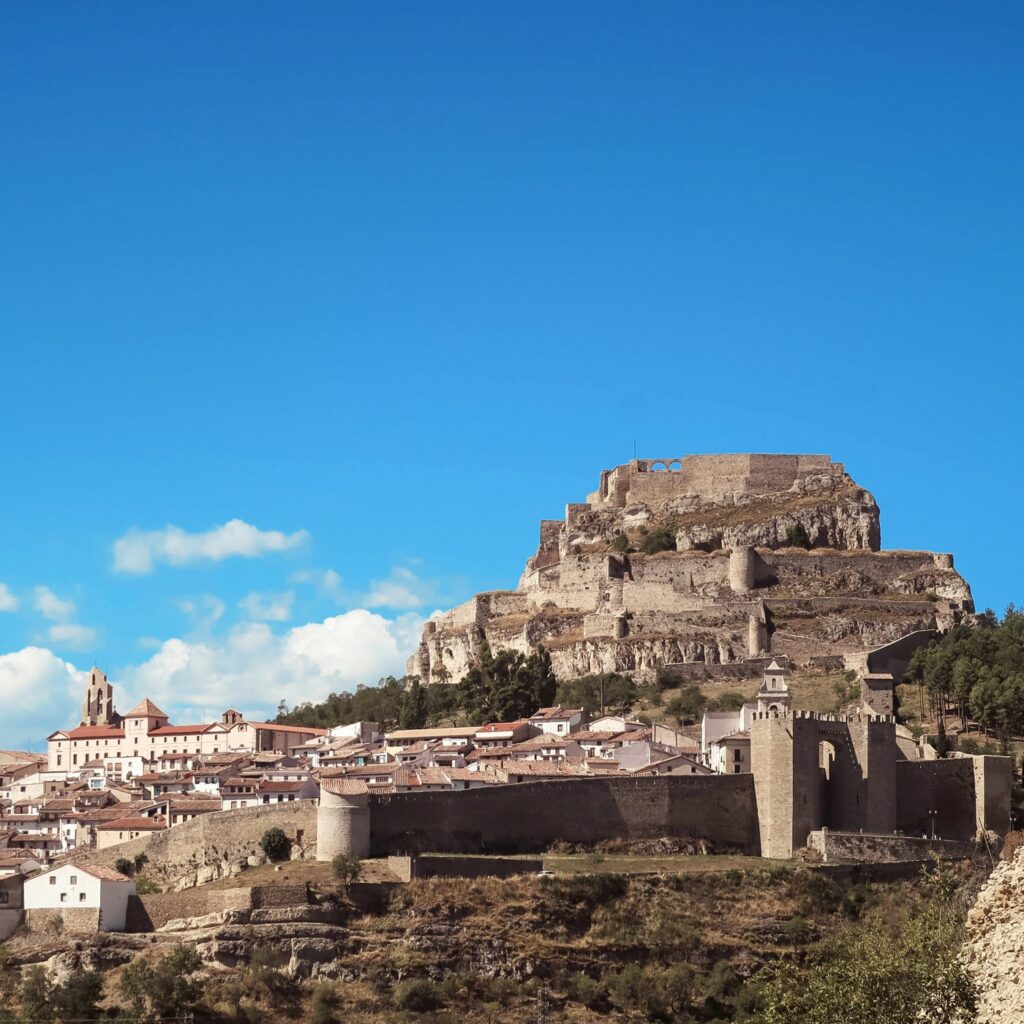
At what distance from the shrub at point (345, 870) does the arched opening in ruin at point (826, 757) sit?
46.0 ft

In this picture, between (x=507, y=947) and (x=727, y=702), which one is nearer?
A: (x=507, y=947)

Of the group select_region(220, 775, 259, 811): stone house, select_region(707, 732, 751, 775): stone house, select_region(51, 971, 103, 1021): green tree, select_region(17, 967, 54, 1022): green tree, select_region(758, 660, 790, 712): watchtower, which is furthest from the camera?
select_region(220, 775, 259, 811): stone house

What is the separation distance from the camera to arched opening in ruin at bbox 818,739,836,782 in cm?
5962

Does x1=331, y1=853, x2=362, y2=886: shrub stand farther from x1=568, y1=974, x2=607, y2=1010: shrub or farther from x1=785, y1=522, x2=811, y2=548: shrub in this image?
x1=785, y1=522, x2=811, y2=548: shrub

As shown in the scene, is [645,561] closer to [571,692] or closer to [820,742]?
[571,692]

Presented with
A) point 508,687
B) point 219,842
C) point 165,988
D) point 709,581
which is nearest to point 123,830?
point 219,842

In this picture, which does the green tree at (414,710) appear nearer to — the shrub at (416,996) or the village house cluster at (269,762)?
the village house cluster at (269,762)

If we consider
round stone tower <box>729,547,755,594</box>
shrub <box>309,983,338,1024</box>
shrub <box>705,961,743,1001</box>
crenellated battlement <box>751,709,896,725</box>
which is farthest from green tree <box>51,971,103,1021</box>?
round stone tower <box>729,547,755,594</box>

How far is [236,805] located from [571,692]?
19.9 m

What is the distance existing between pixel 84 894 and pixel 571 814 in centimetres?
1365

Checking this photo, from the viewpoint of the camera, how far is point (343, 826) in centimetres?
5581

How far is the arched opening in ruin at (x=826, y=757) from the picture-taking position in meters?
59.6

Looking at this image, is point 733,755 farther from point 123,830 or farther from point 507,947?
point 123,830

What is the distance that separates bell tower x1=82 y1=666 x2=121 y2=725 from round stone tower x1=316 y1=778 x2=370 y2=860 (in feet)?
124
